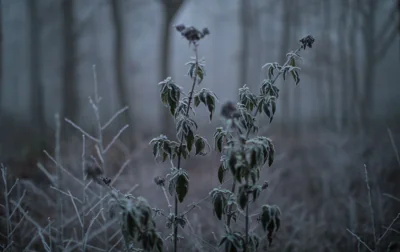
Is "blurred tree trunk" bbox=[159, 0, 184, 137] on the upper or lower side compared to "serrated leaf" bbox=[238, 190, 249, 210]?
upper

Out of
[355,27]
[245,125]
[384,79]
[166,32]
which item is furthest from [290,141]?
[384,79]

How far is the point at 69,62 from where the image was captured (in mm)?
10148

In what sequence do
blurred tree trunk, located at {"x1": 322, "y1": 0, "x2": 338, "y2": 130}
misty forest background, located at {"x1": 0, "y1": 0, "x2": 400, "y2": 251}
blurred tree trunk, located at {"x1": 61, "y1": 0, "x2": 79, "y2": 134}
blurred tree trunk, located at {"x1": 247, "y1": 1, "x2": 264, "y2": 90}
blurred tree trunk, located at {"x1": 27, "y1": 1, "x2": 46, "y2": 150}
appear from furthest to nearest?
blurred tree trunk, located at {"x1": 247, "y1": 1, "x2": 264, "y2": 90} < blurred tree trunk, located at {"x1": 27, "y1": 1, "x2": 46, "y2": 150} < blurred tree trunk, located at {"x1": 322, "y1": 0, "x2": 338, "y2": 130} < blurred tree trunk, located at {"x1": 61, "y1": 0, "x2": 79, "y2": 134} < misty forest background, located at {"x1": 0, "y1": 0, "x2": 400, "y2": 251}

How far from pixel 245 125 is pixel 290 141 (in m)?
10.1

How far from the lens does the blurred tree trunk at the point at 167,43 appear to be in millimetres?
8461

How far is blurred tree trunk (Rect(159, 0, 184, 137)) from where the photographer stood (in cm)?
846

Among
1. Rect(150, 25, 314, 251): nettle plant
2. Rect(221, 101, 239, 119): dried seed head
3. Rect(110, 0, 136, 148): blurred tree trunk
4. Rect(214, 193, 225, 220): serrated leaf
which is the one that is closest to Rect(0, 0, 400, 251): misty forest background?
Rect(110, 0, 136, 148): blurred tree trunk

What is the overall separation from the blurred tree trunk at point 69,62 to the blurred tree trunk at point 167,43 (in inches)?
98.9

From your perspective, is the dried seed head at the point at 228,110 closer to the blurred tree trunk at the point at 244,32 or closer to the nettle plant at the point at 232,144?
the nettle plant at the point at 232,144

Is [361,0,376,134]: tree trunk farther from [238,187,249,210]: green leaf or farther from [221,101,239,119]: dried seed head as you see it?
[221,101,239,119]: dried seed head

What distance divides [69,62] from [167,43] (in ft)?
9.85

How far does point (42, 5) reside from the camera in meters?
13.6

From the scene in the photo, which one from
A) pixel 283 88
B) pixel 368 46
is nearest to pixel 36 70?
pixel 283 88

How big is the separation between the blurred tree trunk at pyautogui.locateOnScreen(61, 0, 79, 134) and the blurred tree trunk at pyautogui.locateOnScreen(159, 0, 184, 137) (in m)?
2.51
